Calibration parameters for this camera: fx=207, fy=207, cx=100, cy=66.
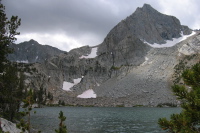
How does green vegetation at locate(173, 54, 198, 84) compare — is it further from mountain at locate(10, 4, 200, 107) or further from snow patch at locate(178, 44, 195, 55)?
snow patch at locate(178, 44, 195, 55)

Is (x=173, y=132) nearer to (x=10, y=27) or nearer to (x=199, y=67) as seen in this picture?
(x=199, y=67)

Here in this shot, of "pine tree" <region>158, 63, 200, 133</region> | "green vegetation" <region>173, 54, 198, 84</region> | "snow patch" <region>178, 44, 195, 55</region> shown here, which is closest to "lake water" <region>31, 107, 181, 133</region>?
"pine tree" <region>158, 63, 200, 133</region>

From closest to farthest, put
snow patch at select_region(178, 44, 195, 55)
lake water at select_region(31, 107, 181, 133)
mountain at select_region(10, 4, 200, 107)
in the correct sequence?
lake water at select_region(31, 107, 181, 133), mountain at select_region(10, 4, 200, 107), snow patch at select_region(178, 44, 195, 55)

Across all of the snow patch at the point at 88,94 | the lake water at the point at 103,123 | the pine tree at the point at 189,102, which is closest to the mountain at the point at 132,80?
the snow patch at the point at 88,94

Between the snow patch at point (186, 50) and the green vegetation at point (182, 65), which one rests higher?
the snow patch at point (186, 50)

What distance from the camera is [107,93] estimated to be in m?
156

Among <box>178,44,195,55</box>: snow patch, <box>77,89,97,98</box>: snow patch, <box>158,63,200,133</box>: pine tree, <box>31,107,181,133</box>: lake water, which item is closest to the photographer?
<box>158,63,200,133</box>: pine tree

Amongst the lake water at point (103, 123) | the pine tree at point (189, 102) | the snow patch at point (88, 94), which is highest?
the snow patch at point (88, 94)

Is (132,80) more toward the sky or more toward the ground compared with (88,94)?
more toward the sky

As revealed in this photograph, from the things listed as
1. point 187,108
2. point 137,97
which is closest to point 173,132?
point 187,108

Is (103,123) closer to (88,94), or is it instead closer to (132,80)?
(132,80)

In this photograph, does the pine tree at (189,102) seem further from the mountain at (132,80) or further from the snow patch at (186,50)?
the snow patch at (186,50)

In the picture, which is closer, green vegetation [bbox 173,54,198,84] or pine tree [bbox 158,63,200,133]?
pine tree [bbox 158,63,200,133]

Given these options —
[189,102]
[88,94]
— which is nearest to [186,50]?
[88,94]
